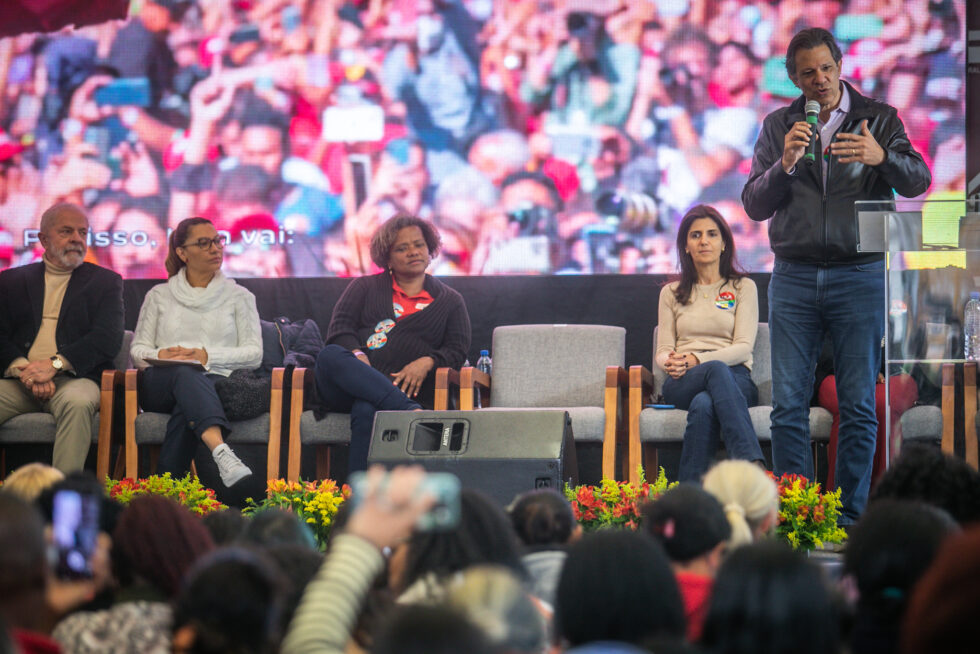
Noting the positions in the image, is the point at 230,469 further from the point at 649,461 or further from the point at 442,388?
the point at 649,461

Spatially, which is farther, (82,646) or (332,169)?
(332,169)

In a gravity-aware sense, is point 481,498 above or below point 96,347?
below

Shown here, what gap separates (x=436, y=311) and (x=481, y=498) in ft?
10.3

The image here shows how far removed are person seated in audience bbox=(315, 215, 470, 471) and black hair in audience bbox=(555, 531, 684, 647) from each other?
3.02 meters

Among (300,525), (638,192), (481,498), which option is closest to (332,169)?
(638,192)

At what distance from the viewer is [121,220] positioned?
561 cm

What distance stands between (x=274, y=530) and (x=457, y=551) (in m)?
0.54

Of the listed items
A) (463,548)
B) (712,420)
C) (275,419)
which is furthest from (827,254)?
(463,548)

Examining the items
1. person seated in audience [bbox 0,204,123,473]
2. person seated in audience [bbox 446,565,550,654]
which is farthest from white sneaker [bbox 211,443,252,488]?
person seated in audience [bbox 446,565,550,654]

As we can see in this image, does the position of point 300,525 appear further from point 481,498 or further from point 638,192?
point 638,192

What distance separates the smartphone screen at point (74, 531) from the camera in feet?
5.02

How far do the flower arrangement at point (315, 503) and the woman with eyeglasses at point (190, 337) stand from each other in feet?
2.98

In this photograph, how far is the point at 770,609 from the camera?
3.77 feet

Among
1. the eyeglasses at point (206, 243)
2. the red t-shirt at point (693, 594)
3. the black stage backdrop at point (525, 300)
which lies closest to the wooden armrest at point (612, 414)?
the black stage backdrop at point (525, 300)
